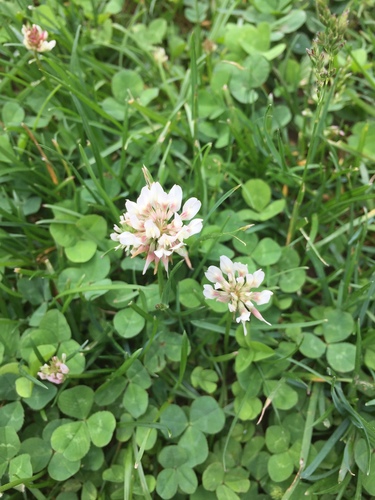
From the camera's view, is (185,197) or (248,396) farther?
(185,197)

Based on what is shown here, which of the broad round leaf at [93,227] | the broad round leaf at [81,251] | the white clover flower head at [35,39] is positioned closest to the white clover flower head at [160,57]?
the white clover flower head at [35,39]

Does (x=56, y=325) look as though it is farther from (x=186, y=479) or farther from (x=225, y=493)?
(x=225, y=493)

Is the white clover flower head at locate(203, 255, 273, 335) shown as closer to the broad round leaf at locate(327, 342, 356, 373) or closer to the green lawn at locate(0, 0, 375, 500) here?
the green lawn at locate(0, 0, 375, 500)

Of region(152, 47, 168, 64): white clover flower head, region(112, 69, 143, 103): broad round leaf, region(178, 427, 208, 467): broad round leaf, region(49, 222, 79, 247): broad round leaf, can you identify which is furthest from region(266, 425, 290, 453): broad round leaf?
region(152, 47, 168, 64): white clover flower head

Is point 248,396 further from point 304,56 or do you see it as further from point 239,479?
point 304,56

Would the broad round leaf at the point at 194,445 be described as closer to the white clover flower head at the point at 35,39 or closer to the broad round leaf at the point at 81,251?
the broad round leaf at the point at 81,251

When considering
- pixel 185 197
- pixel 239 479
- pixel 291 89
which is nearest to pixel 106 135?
pixel 185 197
